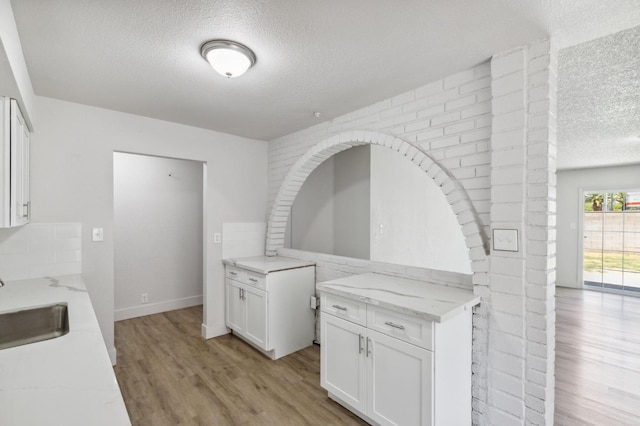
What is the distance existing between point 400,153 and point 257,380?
2.18 metres

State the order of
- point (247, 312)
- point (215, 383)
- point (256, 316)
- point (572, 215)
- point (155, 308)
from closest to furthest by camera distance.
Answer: point (215, 383) → point (256, 316) → point (247, 312) → point (155, 308) → point (572, 215)

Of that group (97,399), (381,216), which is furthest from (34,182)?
(381,216)

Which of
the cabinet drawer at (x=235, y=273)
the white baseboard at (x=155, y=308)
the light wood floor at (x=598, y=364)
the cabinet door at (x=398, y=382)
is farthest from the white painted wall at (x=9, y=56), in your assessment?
the light wood floor at (x=598, y=364)

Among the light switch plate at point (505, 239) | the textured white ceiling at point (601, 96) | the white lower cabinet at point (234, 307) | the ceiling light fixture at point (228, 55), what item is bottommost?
the white lower cabinet at point (234, 307)

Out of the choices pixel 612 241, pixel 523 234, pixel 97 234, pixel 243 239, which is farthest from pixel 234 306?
pixel 612 241

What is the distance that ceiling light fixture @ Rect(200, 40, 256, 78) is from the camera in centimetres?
172

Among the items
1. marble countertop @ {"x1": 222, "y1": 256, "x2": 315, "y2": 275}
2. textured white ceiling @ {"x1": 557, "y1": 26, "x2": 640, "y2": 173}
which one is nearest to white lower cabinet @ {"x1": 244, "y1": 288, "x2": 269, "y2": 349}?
marble countertop @ {"x1": 222, "y1": 256, "x2": 315, "y2": 275}

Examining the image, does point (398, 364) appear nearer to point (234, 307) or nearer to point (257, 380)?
point (257, 380)

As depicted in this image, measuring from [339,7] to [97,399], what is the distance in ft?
5.65

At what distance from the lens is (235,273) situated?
134 inches

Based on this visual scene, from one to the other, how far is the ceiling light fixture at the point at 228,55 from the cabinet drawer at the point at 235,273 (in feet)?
6.70

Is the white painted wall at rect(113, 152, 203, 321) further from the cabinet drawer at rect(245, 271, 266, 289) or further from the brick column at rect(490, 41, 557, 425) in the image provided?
the brick column at rect(490, 41, 557, 425)

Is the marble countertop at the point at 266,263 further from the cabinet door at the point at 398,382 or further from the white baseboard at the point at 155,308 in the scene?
the white baseboard at the point at 155,308

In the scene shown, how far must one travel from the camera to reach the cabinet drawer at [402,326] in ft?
5.55
